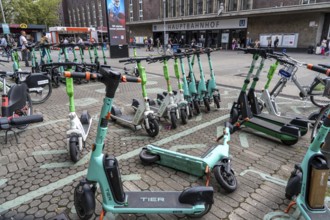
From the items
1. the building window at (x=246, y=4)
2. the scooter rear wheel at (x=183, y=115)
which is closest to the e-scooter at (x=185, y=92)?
the scooter rear wheel at (x=183, y=115)

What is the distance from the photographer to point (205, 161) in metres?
2.89

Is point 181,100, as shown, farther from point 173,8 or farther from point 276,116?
point 173,8

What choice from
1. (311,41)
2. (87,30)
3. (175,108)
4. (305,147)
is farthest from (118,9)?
(87,30)

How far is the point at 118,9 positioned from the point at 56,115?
13.6m

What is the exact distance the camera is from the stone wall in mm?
23047

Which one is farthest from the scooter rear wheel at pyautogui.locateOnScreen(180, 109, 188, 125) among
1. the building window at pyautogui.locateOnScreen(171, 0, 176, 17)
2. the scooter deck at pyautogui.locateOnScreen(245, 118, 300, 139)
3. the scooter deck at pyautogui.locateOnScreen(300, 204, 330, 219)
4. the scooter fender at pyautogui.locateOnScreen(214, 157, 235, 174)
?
the building window at pyautogui.locateOnScreen(171, 0, 176, 17)

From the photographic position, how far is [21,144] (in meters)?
4.05

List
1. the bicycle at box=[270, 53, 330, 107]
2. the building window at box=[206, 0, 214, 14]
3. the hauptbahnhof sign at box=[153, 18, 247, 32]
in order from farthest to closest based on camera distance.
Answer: the building window at box=[206, 0, 214, 14] → the hauptbahnhof sign at box=[153, 18, 247, 32] → the bicycle at box=[270, 53, 330, 107]

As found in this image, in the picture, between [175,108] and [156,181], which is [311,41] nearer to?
[175,108]

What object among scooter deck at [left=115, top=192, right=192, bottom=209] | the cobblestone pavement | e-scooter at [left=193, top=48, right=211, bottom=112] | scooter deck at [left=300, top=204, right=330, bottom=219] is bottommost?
the cobblestone pavement

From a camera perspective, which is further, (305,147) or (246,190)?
(305,147)

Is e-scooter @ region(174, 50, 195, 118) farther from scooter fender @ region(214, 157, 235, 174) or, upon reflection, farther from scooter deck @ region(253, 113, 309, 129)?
scooter fender @ region(214, 157, 235, 174)

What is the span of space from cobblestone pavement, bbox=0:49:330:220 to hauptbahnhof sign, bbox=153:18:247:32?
89.1 ft

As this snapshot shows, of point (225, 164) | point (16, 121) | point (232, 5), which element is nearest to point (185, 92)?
point (225, 164)
